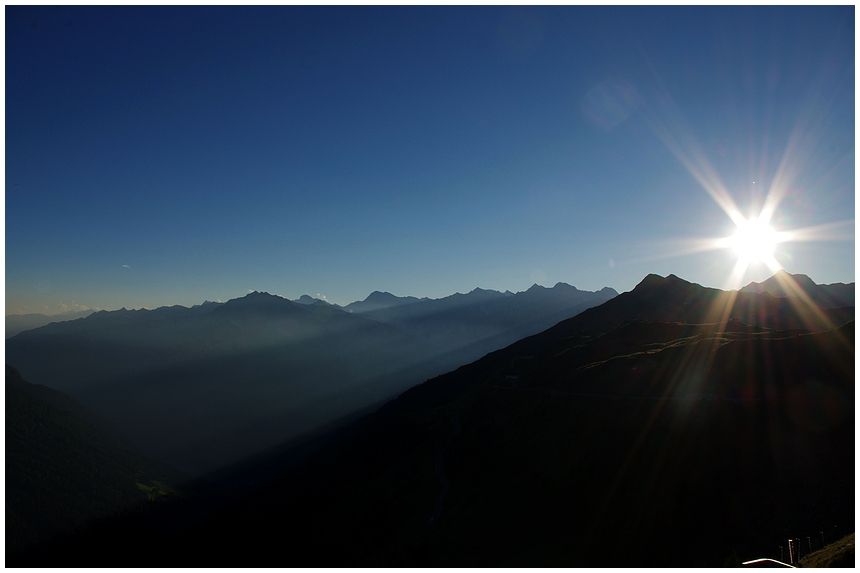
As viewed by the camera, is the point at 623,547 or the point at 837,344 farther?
the point at 837,344

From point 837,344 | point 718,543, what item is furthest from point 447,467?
point 837,344

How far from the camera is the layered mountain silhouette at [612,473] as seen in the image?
6119 centimetres

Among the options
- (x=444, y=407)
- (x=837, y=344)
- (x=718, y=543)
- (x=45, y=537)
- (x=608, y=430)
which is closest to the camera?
(x=718, y=543)

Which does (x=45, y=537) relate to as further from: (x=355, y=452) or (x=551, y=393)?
(x=551, y=393)

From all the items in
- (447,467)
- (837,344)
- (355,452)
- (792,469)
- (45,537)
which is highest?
(837,344)

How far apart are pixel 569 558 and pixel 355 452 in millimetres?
97710

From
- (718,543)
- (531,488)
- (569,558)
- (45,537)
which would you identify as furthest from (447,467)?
(45,537)

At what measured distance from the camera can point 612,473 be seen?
240ft

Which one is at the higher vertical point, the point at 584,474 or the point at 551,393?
the point at 551,393

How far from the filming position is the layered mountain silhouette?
6119 centimetres

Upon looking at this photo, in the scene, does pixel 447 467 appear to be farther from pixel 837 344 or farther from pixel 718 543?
pixel 837 344

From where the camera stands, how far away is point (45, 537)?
183 m

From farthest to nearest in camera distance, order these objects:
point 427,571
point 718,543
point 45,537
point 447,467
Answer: point 45,537
point 447,467
point 718,543
point 427,571

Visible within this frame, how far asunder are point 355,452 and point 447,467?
59.0 m
